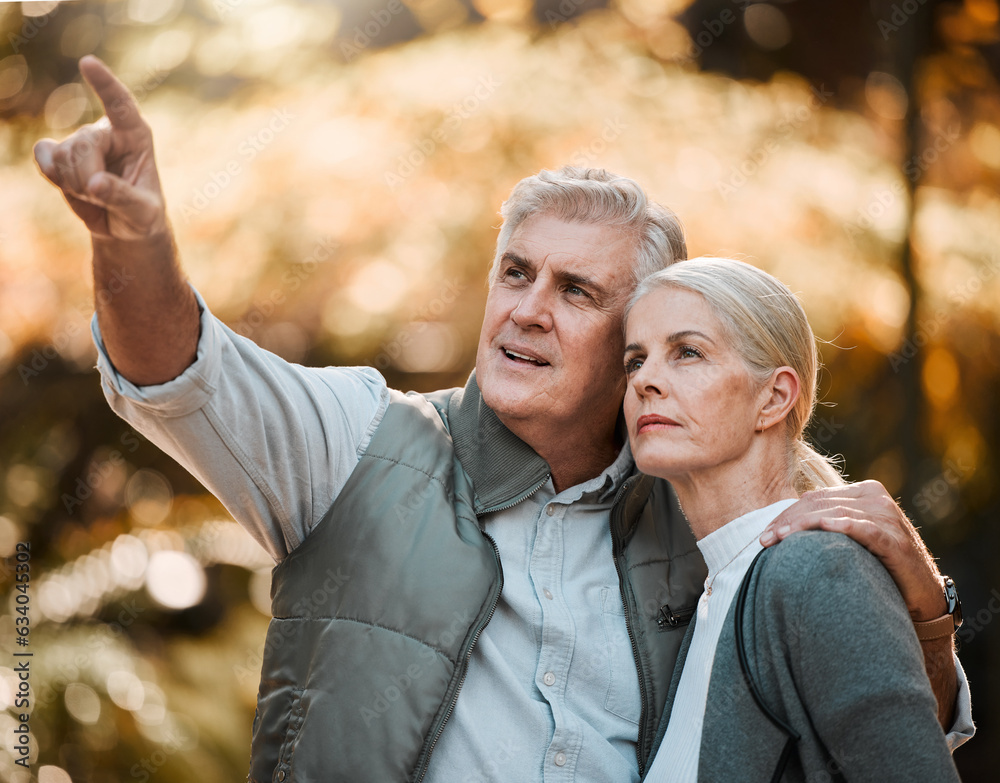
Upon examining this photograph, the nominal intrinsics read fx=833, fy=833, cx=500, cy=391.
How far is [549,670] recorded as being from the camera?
1575 millimetres

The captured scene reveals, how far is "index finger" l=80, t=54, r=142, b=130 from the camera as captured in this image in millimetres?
979

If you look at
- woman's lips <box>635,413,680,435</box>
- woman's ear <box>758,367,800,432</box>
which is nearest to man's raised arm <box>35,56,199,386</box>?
woman's lips <box>635,413,680,435</box>

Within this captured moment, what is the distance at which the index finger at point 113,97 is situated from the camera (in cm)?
98

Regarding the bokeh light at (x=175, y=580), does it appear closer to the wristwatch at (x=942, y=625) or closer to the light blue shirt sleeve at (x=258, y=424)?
the light blue shirt sleeve at (x=258, y=424)

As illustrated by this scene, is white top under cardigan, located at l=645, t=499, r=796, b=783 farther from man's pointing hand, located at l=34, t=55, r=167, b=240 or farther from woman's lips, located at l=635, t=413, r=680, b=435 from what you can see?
man's pointing hand, located at l=34, t=55, r=167, b=240

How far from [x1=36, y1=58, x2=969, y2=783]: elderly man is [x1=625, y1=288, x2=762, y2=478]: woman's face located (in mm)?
219

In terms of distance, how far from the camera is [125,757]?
335cm

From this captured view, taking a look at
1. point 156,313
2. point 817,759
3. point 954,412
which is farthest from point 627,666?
point 954,412

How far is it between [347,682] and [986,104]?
3443 millimetres

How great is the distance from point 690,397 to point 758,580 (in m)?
0.36

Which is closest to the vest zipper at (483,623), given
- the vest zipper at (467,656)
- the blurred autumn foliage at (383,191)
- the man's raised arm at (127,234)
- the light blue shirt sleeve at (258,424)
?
the vest zipper at (467,656)

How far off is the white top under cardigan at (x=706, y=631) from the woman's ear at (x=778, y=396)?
159mm

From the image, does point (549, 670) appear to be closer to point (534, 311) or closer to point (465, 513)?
point (465, 513)

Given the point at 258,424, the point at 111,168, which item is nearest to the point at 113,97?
the point at 111,168
